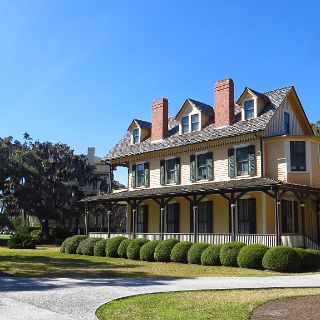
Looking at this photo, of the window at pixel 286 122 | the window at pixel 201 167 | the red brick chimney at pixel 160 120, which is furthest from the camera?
the red brick chimney at pixel 160 120

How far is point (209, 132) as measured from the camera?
97.1ft

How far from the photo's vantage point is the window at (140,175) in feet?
110

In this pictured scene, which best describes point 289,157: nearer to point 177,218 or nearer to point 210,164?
point 210,164

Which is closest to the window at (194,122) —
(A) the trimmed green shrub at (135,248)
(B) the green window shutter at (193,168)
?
(B) the green window shutter at (193,168)

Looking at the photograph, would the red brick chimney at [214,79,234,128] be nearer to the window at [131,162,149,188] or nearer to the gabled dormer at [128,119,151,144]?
the window at [131,162,149,188]

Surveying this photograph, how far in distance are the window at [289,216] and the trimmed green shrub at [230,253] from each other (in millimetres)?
4740

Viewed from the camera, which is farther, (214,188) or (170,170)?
(170,170)

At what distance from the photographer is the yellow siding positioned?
84.9 feet

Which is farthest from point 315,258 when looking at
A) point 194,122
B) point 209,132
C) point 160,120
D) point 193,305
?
point 160,120

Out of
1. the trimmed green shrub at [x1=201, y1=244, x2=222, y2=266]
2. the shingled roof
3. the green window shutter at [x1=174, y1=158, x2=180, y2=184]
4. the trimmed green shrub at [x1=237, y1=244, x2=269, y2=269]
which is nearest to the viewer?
the trimmed green shrub at [x1=237, y1=244, x2=269, y2=269]

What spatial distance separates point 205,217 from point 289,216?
519 centimetres

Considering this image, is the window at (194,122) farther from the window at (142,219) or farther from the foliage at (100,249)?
the foliage at (100,249)

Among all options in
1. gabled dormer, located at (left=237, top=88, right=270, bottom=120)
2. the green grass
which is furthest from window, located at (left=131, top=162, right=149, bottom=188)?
the green grass

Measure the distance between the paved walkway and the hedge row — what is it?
2973 mm
